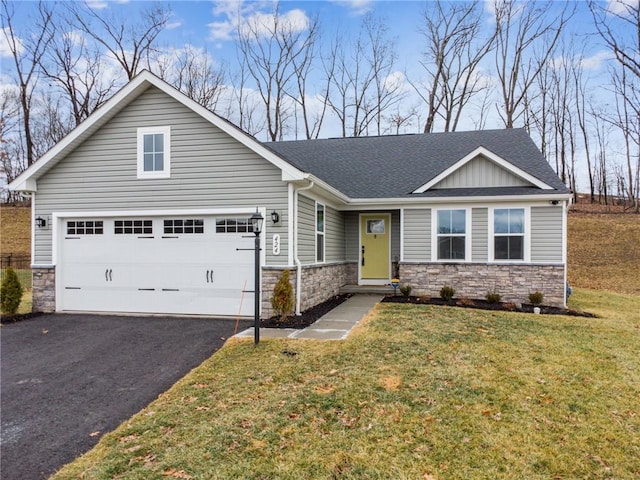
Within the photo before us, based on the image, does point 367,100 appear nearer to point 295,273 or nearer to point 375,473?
point 295,273

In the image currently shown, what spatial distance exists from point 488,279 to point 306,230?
527 cm

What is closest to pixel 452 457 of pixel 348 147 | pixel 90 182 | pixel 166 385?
pixel 166 385

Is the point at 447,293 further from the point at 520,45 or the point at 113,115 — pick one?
the point at 520,45

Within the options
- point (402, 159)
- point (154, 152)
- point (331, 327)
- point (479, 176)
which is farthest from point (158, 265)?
point (402, 159)

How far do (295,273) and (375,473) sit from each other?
567cm

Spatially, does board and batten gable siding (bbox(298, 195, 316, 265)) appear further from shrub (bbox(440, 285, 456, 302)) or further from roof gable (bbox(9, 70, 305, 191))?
shrub (bbox(440, 285, 456, 302))

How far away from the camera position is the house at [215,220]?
8.96 meters

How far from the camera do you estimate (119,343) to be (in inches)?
288

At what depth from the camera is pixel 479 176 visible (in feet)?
39.0

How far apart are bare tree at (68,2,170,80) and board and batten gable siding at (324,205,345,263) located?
19126 mm

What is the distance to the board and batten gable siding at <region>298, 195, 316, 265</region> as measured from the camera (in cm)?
918

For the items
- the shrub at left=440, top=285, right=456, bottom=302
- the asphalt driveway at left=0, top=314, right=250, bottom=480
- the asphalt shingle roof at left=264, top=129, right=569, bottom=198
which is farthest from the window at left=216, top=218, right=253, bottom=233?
the shrub at left=440, top=285, right=456, bottom=302

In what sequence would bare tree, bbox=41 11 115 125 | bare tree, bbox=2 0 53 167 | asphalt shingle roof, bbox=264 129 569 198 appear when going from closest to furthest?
asphalt shingle roof, bbox=264 129 569 198, bare tree, bbox=2 0 53 167, bare tree, bbox=41 11 115 125

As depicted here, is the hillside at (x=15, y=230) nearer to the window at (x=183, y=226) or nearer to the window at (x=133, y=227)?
the window at (x=133, y=227)
